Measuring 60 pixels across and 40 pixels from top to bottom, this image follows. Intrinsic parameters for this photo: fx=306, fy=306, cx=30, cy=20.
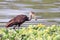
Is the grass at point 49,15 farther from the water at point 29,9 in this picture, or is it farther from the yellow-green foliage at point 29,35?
the yellow-green foliage at point 29,35

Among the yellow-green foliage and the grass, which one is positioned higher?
the yellow-green foliage

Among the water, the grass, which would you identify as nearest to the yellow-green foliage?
the water

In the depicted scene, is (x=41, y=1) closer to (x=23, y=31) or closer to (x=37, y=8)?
(x=37, y=8)

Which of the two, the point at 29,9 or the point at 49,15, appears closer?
the point at 49,15

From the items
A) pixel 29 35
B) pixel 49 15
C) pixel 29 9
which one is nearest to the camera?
pixel 29 35

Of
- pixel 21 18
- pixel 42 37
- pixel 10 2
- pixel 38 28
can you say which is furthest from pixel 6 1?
pixel 42 37

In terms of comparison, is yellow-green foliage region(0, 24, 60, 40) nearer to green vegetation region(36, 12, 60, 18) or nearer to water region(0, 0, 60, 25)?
water region(0, 0, 60, 25)

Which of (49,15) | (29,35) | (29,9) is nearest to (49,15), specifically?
(49,15)

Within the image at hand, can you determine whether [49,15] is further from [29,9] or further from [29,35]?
[29,35]

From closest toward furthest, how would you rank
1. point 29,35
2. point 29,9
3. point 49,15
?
point 29,35 < point 49,15 < point 29,9

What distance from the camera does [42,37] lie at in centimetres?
549

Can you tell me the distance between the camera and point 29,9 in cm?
1409

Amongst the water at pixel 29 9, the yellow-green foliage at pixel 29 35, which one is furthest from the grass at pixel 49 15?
the yellow-green foliage at pixel 29 35

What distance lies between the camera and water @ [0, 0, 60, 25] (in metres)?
12.1
